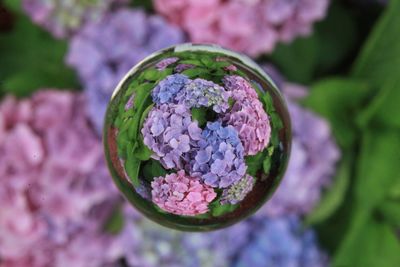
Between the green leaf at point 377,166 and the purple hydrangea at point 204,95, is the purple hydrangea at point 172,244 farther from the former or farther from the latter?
the purple hydrangea at point 204,95

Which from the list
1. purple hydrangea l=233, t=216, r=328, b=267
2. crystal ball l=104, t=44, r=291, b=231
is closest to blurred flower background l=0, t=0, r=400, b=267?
purple hydrangea l=233, t=216, r=328, b=267

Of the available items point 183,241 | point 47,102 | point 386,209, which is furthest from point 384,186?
point 47,102

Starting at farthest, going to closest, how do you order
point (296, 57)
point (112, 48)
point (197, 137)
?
point (296, 57) < point (112, 48) < point (197, 137)

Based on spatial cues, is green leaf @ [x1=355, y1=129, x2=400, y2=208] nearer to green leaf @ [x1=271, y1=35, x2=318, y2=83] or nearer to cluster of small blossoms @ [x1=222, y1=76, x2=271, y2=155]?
green leaf @ [x1=271, y1=35, x2=318, y2=83]

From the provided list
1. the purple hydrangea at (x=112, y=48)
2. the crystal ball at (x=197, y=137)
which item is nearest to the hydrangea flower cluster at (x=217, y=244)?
the purple hydrangea at (x=112, y=48)

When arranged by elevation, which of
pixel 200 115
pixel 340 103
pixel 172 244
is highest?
pixel 200 115

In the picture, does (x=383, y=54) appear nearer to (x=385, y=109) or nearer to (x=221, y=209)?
(x=385, y=109)

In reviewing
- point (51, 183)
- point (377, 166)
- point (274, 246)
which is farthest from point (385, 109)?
point (51, 183)

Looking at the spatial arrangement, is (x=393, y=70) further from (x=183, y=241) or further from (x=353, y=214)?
(x=183, y=241)
